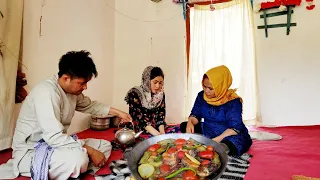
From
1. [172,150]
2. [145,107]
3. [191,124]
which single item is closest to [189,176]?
[172,150]

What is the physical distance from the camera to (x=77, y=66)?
1.39 meters

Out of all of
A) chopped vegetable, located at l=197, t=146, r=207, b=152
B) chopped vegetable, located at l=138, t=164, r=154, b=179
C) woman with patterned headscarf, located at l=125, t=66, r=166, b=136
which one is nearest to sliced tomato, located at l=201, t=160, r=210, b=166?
chopped vegetable, located at l=197, t=146, r=207, b=152

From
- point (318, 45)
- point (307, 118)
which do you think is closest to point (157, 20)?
point (318, 45)

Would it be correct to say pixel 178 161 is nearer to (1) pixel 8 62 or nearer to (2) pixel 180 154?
(2) pixel 180 154

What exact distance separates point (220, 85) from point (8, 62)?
175cm

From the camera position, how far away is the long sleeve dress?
73.7 inches

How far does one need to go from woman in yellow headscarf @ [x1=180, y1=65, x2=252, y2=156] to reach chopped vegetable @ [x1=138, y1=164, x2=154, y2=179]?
93cm

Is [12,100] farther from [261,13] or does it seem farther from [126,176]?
[261,13]

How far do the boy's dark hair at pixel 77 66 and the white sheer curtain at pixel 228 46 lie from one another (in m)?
2.23

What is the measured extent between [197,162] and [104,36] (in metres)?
2.97

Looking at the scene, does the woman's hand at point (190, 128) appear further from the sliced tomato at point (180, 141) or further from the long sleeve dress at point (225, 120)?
the sliced tomato at point (180, 141)

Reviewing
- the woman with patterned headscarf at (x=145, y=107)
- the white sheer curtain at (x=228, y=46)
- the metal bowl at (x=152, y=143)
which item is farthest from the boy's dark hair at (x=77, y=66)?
the white sheer curtain at (x=228, y=46)

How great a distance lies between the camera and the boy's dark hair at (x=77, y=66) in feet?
4.58

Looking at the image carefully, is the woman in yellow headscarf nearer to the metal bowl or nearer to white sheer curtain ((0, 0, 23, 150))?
the metal bowl
